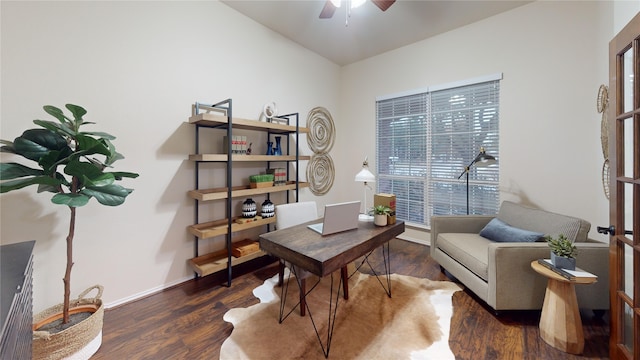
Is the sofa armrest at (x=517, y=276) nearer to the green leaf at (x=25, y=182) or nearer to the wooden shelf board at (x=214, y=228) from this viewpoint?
the wooden shelf board at (x=214, y=228)

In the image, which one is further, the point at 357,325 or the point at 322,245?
the point at 357,325

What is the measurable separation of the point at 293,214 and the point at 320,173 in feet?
6.22

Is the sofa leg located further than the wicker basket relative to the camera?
Yes

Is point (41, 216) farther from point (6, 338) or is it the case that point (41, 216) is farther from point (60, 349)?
point (6, 338)

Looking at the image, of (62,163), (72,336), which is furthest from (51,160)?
(72,336)

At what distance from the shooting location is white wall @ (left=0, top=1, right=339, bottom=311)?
1.73m

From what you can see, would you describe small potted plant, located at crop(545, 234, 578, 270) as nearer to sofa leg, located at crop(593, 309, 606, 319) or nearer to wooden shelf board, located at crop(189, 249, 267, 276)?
sofa leg, located at crop(593, 309, 606, 319)

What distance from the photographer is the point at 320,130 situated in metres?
4.11

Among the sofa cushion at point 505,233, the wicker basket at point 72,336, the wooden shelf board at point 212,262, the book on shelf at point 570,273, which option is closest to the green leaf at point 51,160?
the wicker basket at point 72,336

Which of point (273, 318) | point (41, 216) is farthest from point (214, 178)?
point (273, 318)

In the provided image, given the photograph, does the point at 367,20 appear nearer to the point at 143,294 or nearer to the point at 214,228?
the point at 214,228

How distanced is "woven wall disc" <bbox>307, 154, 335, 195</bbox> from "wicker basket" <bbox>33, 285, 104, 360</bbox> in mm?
2806

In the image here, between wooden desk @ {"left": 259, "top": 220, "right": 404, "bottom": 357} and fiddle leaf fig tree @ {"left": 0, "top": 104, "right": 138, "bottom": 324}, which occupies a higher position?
fiddle leaf fig tree @ {"left": 0, "top": 104, "right": 138, "bottom": 324}

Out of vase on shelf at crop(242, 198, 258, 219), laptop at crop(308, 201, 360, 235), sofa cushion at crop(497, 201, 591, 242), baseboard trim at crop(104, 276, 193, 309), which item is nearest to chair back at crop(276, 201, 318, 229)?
laptop at crop(308, 201, 360, 235)
